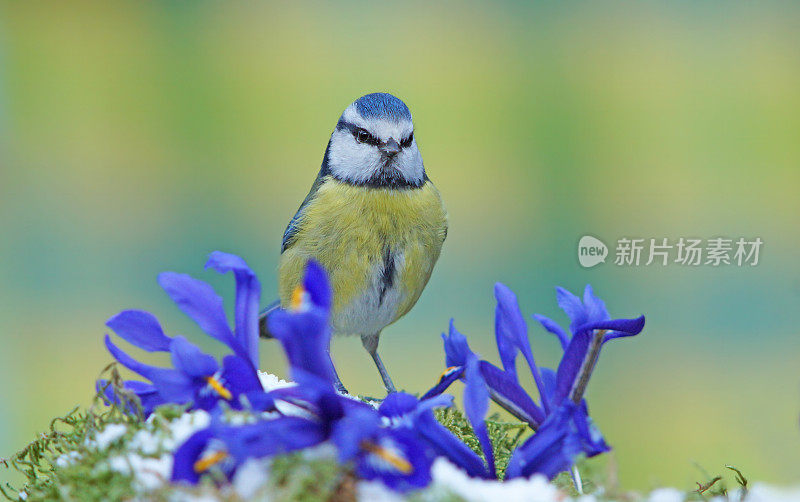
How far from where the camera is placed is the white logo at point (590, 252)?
3.67 ft

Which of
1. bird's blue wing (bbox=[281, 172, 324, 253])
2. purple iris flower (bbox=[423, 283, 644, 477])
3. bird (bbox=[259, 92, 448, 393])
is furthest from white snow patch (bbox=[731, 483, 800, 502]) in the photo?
bird's blue wing (bbox=[281, 172, 324, 253])

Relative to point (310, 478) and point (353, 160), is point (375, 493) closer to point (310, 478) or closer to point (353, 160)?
point (310, 478)

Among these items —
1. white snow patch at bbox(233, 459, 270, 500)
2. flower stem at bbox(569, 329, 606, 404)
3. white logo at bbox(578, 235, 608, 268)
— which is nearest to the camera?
white snow patch at bbox(233, 459, 270, 500)

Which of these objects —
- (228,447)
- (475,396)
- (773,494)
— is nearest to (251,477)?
(228,447)

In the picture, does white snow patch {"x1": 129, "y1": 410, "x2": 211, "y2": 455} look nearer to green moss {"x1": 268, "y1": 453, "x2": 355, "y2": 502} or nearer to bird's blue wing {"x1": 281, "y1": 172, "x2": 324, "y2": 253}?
green moss {"x1": 268, "y1": 453, "x2": 355, "y2": 502}

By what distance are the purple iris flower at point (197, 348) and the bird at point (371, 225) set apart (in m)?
0.50

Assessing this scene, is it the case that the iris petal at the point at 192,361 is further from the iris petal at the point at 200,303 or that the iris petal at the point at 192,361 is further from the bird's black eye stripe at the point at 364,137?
the bird's black eye stripe at the point at 364,137

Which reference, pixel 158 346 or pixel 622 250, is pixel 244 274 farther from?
pixel 622 250

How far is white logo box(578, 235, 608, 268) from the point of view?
112 cm

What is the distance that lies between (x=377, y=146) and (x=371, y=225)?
93 millimetres

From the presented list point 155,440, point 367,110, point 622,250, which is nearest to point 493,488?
point 155,440

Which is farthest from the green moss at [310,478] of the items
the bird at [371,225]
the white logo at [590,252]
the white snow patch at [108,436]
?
the white logo at [590,252]

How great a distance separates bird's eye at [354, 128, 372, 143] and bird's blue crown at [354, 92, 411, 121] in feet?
0.07

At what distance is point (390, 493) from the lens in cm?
35
